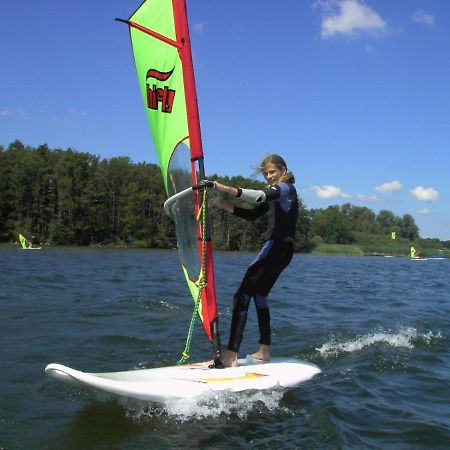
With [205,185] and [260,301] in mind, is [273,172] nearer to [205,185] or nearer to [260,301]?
[205,185]

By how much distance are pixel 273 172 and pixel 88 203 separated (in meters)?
51.5

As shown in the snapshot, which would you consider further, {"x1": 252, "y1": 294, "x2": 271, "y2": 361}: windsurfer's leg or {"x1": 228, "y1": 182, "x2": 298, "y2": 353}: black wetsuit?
{"x1": 252, "y1": 294, "x2": 271, "y2": 361}: windsurfer's leg

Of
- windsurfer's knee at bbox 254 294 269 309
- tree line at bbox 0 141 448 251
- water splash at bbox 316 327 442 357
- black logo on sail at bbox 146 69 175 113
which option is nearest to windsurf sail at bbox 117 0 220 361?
black logo on sail at bbox 146 69 175 113

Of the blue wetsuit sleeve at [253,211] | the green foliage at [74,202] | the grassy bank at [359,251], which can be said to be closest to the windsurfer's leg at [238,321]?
the blue wetsuit sleeve at [253,211]

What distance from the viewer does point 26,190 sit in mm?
53188

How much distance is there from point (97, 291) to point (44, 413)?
7836 millimetres

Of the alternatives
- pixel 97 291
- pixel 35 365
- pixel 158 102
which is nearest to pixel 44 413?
pixel 35 365

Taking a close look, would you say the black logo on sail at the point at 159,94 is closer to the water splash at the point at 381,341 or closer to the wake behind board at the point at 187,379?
the wake behind board at the point at 187,379

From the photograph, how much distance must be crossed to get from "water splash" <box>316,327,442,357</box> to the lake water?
0.02 metres

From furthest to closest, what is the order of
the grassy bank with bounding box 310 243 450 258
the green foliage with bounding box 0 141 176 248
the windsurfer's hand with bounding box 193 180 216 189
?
the grassy bank with bounding box 310 243 450 258, the green foliage with bounding box 0 141 176 248, the windsurfer's hand with bounding box 193 180 216 189

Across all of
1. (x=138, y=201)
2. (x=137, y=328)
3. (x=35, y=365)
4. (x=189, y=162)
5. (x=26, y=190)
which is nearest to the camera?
(x=189, y=162)

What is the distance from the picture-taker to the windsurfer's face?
4859 mm

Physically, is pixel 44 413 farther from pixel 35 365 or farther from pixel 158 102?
pixel 158 102

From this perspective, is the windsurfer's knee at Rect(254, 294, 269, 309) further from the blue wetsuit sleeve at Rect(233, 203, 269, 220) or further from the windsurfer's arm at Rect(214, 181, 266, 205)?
the windsurfer's arm at Rect(214, 181, 266, 205)
